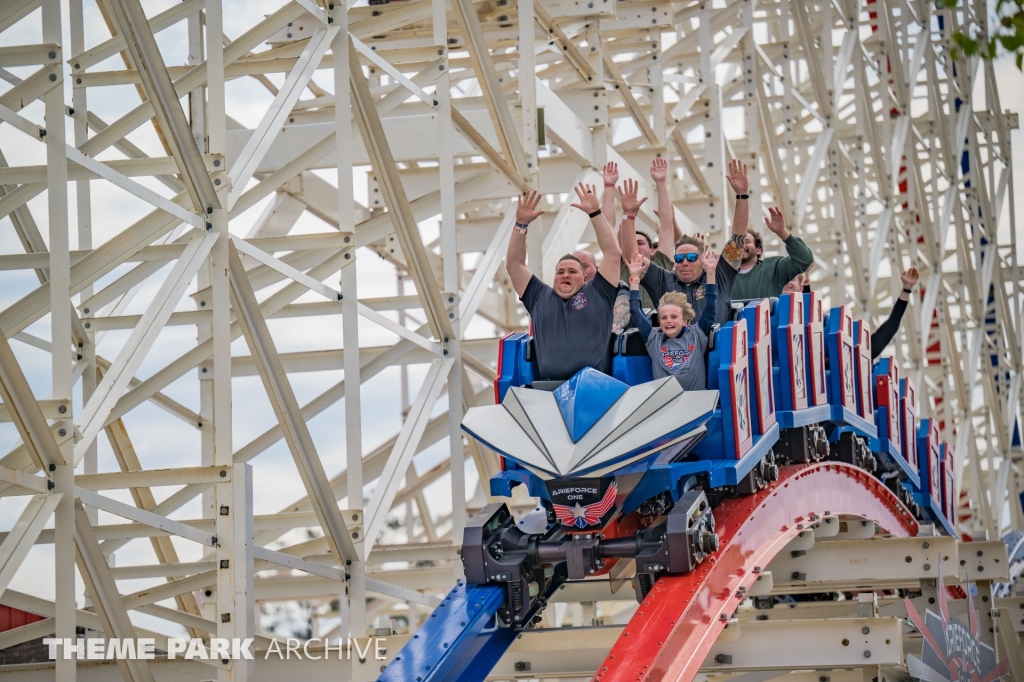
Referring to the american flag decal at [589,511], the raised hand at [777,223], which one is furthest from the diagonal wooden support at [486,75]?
the american flag decal at [589,511]

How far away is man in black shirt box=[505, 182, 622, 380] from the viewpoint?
7.43m

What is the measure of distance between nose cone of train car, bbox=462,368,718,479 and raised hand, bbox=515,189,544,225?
109cm

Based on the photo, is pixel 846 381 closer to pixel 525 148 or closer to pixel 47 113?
pixel 525 148

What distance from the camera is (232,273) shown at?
6.89 meters

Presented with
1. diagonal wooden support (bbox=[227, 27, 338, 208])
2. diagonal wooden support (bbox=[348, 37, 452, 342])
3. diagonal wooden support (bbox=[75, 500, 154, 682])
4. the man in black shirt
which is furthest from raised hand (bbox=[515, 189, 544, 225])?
diagonal wooden support (bbox=[75, 500, 154, 682])

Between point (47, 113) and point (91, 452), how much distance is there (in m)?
3.21

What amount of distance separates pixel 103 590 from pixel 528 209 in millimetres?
3205

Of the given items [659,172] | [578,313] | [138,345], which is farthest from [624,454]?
[659,172]

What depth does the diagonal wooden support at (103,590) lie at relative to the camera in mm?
5766

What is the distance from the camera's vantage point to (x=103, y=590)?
5.96 metres

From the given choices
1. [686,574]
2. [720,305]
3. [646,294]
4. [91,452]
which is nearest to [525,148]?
[646,294]

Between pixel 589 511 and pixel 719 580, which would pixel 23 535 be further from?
pixel 719 580

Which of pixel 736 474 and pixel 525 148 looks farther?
pixel 525 148

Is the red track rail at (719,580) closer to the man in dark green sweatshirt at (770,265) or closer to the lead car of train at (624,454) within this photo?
the lead car of train at (624,454)
